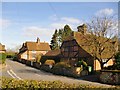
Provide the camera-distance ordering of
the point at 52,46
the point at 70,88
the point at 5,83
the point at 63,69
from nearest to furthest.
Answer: the point at 70,88, the point at 5,83, the point at 63,69, the point at 52,46

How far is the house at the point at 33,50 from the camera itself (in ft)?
278

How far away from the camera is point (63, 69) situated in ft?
129

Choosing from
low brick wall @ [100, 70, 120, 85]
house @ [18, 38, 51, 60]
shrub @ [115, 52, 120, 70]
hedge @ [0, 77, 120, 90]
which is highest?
house @ [18, 38, 51, 60]

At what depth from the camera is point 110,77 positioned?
99.4ft

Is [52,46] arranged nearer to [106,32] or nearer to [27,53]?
[27,53]

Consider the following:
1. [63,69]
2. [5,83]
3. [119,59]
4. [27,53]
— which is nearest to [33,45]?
[27,53]

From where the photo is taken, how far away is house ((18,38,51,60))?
8469 centimetres

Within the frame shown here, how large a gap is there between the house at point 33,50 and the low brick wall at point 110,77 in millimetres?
54232

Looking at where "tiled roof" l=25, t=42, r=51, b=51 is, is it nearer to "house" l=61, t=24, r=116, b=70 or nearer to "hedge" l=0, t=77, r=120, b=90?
"house" l=61, t=24, r=116, b=70

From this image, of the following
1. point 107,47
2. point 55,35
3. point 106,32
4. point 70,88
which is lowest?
point 70,88

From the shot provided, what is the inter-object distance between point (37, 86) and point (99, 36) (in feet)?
82.7

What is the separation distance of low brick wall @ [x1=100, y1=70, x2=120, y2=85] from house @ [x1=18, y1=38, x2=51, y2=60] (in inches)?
2135

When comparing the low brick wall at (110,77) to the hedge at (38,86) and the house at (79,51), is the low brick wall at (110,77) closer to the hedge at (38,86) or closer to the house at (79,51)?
the house at (79,51)

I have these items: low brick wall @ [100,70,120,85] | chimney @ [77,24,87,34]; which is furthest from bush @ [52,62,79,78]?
chimney @ [77,24,87,34]
